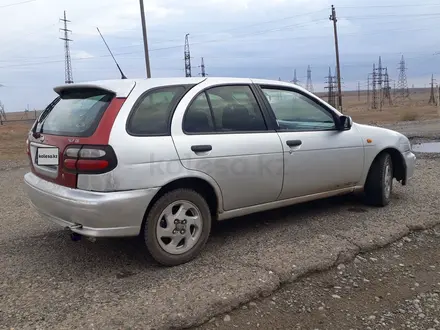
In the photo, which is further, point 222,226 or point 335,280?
point 222,226

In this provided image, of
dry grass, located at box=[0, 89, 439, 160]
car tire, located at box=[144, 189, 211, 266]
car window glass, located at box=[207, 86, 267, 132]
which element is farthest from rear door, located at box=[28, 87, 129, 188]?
dry grass, located at box=[0, 89, 439, 160]

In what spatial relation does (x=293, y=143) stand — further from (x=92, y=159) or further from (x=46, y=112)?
(x=46, y=112)

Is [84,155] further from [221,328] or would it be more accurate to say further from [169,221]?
[221,328]

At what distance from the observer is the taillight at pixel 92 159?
347 cm

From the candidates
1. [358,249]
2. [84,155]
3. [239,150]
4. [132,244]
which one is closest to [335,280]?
[358,249]

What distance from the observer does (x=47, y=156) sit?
3881mm

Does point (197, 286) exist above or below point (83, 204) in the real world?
below

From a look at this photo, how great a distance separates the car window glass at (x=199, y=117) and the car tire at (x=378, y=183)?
Answer: 2.49 meters

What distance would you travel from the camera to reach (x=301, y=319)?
3.12m

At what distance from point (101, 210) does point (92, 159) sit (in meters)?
0.40

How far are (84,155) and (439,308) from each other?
113 inches

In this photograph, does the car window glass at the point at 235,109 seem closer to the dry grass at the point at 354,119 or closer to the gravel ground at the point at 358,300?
the gravel ground at the point at 358,300

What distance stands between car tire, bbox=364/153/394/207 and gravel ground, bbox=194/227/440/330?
1434mm

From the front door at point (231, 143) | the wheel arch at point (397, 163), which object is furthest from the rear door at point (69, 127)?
the wheel arch at point (397, 163)
